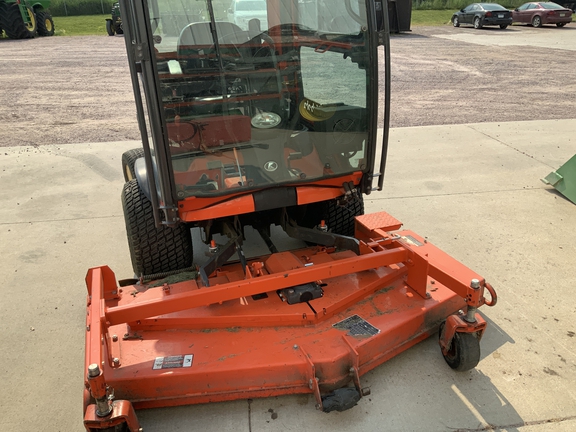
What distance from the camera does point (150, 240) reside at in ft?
10.6

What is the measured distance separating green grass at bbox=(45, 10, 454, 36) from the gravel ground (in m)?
5.17

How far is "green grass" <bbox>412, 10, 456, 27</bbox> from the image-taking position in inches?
980

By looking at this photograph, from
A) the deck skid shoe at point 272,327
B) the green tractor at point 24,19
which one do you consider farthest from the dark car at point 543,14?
the deck skid shoe at point 272,327

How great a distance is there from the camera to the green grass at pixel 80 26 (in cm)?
2242

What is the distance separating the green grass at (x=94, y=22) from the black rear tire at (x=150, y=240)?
21061 mm

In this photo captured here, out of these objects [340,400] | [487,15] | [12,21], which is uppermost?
[12,21]

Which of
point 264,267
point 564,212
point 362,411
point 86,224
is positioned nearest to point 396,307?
point 362,411

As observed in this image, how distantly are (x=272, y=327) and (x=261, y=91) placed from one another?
1.32 metres

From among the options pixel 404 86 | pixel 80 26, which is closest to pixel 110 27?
pixel 80 26

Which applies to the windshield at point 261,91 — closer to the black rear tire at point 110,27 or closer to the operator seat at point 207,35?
the operator seat at point 207,35

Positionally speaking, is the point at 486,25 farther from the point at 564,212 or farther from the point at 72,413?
the point at 72,413

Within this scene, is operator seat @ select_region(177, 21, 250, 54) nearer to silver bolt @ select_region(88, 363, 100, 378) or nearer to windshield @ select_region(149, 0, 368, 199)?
windshield @ select_region(149, 0, 368, 199)

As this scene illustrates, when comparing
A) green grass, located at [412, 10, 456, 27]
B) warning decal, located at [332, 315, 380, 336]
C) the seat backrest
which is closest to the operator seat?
the seat backrest

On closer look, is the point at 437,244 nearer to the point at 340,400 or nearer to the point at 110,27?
the point at 340,400
